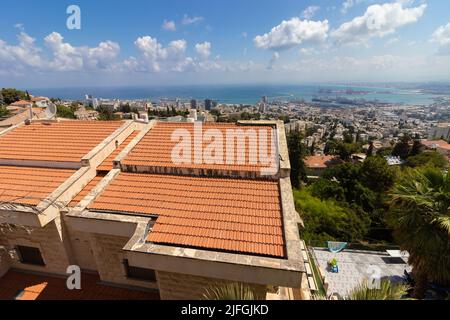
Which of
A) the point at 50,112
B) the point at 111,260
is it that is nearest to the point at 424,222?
the point at 111,260

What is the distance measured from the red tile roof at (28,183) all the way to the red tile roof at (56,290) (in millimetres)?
3462

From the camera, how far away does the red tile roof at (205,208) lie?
6.30 m

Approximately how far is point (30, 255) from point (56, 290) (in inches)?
74.5

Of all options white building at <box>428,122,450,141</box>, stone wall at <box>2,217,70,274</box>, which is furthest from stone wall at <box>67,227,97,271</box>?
white building at <box>428,122,450,141</box>

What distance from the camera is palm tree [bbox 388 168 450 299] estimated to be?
7434mm

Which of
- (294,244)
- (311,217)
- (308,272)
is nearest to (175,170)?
(294,244)

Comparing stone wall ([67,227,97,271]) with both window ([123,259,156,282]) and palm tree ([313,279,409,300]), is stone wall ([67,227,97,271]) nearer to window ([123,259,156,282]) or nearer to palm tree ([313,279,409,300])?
window ([123,259,156,282])

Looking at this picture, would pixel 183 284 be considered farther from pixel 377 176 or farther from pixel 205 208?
pixel 377 176

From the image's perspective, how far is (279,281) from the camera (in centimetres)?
545

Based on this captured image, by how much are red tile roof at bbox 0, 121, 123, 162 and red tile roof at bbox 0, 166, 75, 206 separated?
1.90ft

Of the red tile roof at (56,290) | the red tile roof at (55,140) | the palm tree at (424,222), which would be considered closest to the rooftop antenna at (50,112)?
the red tile roof at (55,140)

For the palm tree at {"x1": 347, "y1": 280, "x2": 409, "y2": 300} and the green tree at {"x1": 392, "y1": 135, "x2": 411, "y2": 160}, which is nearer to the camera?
the palm tree at {"x1": 347, "y1": 280, "x2": 409, "y2": 300}

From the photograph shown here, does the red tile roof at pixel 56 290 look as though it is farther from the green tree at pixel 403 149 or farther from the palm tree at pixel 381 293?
the green tree at pixel 403 149

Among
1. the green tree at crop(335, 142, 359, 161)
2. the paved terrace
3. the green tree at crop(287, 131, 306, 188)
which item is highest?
the paved terrace
